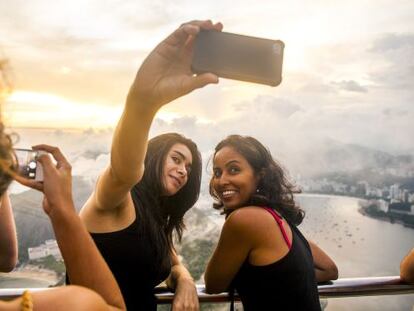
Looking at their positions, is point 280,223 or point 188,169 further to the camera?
point 188,169

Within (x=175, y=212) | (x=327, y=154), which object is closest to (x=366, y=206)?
(x=327, y=154)

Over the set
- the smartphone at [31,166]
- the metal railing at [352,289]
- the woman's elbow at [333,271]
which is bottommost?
the metal railing at [352,289]

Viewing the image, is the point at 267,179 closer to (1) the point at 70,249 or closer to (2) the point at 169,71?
(2) the point at 169,71

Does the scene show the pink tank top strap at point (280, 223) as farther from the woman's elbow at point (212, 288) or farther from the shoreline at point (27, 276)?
the shoreline at point (27, 276)

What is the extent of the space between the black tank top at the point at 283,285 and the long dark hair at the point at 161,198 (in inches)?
9.9

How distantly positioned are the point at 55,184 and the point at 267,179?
80 cm

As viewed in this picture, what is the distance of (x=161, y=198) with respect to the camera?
1.56m

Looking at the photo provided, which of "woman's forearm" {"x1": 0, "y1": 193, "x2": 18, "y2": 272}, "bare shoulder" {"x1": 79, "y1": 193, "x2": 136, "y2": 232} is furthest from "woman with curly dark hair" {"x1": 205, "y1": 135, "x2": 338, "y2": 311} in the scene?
"woman's forearm" {"x1": 0, "y1": 193, "x2": 18, "y2": 272}

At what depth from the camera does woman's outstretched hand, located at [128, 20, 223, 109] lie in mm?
854

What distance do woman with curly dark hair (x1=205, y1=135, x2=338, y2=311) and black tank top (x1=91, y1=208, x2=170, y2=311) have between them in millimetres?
162

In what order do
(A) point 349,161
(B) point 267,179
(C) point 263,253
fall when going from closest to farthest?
(C) point 263,253
(B) point 267,179
(A) point 349,161

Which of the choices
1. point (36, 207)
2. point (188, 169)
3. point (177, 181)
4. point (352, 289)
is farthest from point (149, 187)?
point (352, 289)

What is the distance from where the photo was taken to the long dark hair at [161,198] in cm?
124

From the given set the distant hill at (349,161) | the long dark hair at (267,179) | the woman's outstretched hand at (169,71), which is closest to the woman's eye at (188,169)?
the long dark hair at (267,179)
